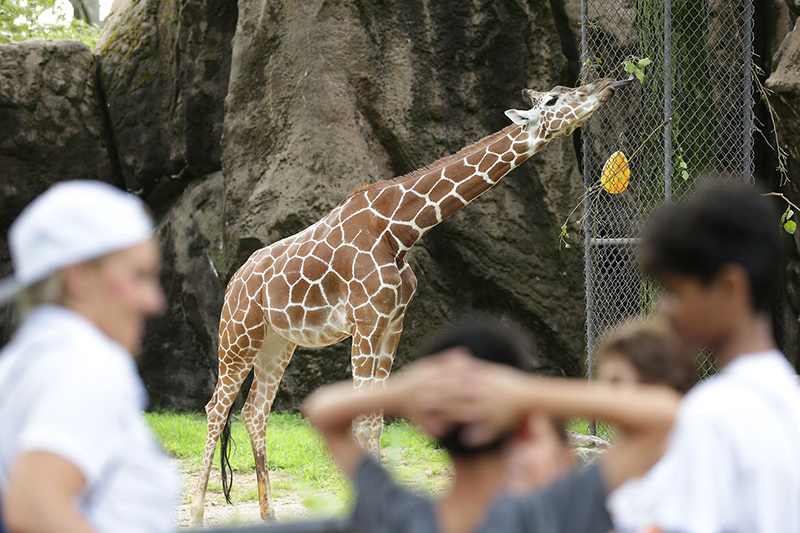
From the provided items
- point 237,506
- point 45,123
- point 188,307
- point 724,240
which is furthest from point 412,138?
point 724,240

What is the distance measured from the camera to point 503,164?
5.51 meters

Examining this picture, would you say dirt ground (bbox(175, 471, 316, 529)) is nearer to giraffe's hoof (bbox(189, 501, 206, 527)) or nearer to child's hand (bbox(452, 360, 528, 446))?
giraffe's hoof (bbox(189, 501, 206, 527))

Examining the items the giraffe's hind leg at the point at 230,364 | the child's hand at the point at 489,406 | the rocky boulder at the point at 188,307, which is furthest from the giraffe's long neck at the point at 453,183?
the child's hand at the point at 489,406

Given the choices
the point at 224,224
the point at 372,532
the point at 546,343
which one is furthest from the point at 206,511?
the point at 372,532

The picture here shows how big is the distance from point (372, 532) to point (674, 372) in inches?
29.1

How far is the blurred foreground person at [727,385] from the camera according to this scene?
1235 millimetres

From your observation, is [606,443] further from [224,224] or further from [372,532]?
[372,532]

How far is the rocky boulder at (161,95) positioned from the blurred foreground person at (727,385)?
8.32 metres

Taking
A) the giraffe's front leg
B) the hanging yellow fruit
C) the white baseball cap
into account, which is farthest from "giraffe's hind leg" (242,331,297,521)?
the white baseball cap

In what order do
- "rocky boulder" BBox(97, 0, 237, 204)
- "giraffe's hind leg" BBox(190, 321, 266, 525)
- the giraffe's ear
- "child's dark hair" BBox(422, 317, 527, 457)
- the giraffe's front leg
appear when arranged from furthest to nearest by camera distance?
"rocky boulder" BBox(97, 0, 237, 204) < "giraffe's hind leg" BBox(190, 321, 266, 525) < the giraffe's ear < the giraffe's front leg < "child's dark hair" BBox(422, 317, 527, 457)

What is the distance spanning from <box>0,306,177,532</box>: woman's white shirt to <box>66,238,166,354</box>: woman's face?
0.02 m

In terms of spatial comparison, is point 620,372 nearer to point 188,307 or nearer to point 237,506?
point 237,506

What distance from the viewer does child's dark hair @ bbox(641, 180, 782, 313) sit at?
1351 millimetres

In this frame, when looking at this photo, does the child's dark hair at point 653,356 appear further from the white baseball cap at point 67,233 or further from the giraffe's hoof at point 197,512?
the giraffe's hoof at point 197,512
